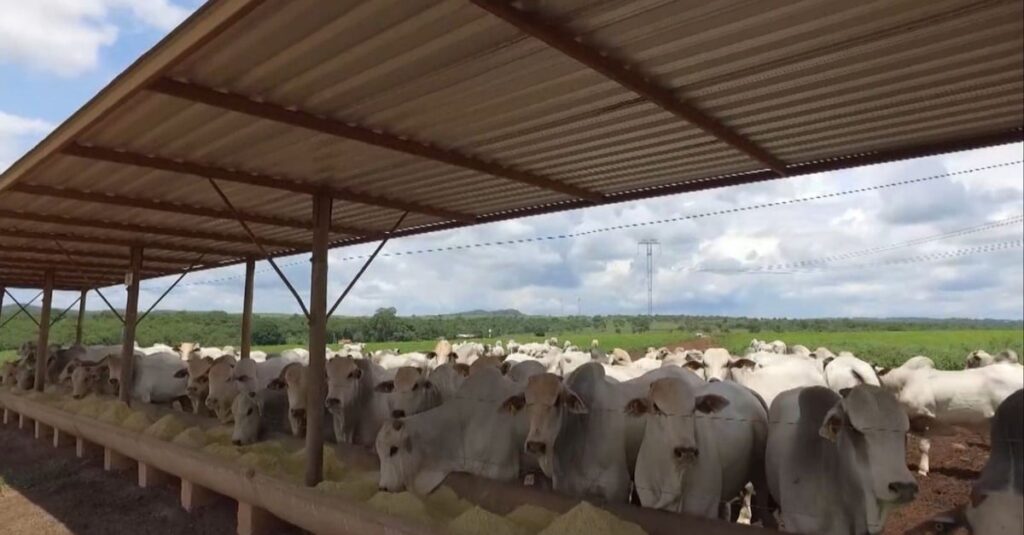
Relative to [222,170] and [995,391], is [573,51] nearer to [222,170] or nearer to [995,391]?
[222,170]

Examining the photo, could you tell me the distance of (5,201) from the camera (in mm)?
8055

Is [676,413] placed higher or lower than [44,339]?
lower

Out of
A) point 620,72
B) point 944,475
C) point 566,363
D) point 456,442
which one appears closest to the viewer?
point 620,72

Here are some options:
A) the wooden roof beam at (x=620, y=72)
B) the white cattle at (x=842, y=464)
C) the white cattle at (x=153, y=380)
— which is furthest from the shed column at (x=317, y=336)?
the white cattle at (x=153, y=380)

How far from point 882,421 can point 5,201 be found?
8.83 metres

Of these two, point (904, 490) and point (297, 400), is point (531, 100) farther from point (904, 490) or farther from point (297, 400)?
point (297, 400)

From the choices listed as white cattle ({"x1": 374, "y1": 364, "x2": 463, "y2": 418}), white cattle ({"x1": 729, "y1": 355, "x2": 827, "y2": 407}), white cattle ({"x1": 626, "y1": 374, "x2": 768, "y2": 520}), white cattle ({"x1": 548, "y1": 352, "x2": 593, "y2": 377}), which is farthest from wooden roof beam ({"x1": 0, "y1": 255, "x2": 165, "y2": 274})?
white cattle ({"x1": 626, "y1": 374, "x2": 768, "y2": 520})

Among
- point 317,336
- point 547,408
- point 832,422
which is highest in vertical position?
point 317,336

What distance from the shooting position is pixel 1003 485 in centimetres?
334

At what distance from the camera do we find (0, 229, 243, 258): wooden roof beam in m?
10.4

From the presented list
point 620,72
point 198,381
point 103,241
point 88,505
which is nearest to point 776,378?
point 620,72

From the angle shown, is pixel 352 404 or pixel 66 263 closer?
pixel 352 404

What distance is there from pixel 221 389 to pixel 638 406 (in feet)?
25.0

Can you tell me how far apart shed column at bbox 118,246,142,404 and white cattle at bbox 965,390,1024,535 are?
11421mm
